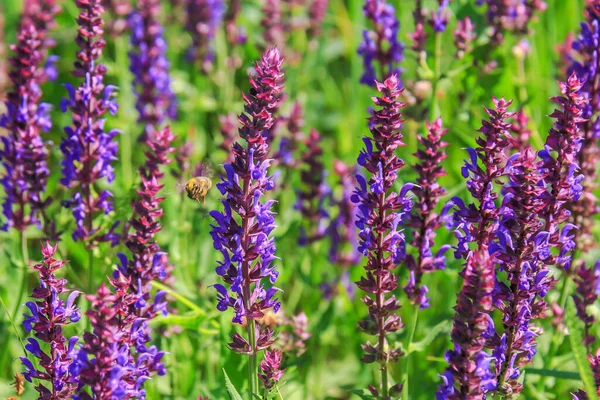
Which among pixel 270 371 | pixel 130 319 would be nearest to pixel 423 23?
pixel 270 371

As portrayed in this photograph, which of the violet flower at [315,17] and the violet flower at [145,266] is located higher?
the violet flower at [315,17]

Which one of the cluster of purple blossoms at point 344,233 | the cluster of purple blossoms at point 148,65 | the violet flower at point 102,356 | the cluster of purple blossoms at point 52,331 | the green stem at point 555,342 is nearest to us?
the violet flower at point 102,356

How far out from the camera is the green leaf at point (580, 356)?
3.23 metres

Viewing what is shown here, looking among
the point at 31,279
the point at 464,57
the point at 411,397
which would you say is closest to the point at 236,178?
the point at 411,397

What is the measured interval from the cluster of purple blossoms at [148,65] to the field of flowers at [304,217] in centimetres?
2

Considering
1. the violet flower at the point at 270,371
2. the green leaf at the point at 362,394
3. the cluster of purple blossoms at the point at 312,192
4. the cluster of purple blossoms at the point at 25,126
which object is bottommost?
the green leaf at the point at 362,394

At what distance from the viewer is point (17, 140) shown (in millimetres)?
4410

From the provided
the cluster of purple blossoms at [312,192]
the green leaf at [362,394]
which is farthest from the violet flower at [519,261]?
the cluster of purple blossoms at [312,192]

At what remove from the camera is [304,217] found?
569 cm

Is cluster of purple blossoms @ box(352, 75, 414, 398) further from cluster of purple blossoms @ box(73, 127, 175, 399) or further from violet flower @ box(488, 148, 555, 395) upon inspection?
cluster of purple blossoms @ box(73, 127, 175, 399)

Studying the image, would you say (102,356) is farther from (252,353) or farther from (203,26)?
(203,26)

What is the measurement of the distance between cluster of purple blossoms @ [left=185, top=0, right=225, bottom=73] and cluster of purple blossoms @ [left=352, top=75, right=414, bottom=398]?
3.74 m

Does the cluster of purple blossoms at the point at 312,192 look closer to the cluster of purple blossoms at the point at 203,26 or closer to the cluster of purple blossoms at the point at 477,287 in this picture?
the cluster of purple blossoms at the point at 203,26

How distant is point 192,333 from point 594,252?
2.89m
